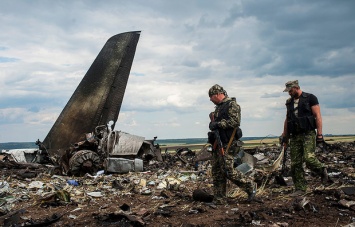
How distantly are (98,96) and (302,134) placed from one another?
8691 mm

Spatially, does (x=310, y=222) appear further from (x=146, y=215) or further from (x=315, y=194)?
(x=146, y=215)

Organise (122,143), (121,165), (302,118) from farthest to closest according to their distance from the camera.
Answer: (122,143), (121,165), (302,118)

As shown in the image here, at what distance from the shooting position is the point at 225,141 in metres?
5.72

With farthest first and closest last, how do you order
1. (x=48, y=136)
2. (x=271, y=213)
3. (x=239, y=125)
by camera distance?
(x=48, y=136), (x=239, y=125), (x=271, y=213)

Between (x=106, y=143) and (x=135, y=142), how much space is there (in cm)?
108

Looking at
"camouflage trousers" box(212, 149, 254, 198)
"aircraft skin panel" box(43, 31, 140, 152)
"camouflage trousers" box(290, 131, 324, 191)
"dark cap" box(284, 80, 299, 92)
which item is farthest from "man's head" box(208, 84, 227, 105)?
"aircraft skin panel" box(43, 31, 140, 152)

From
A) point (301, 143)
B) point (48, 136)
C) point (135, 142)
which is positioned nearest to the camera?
point (301, 143)

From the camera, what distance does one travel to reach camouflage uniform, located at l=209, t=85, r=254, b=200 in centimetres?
564

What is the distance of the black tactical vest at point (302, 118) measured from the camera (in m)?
5.90

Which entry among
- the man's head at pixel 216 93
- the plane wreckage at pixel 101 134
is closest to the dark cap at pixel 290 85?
the man's head at pixel 216 93

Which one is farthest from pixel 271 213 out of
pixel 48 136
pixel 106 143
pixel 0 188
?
pixel 48 136

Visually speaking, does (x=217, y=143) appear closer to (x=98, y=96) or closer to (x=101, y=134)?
(x=101, y=134)

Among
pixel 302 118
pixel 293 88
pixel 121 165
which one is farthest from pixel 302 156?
pixel 121 165

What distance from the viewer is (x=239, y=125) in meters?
5.74
